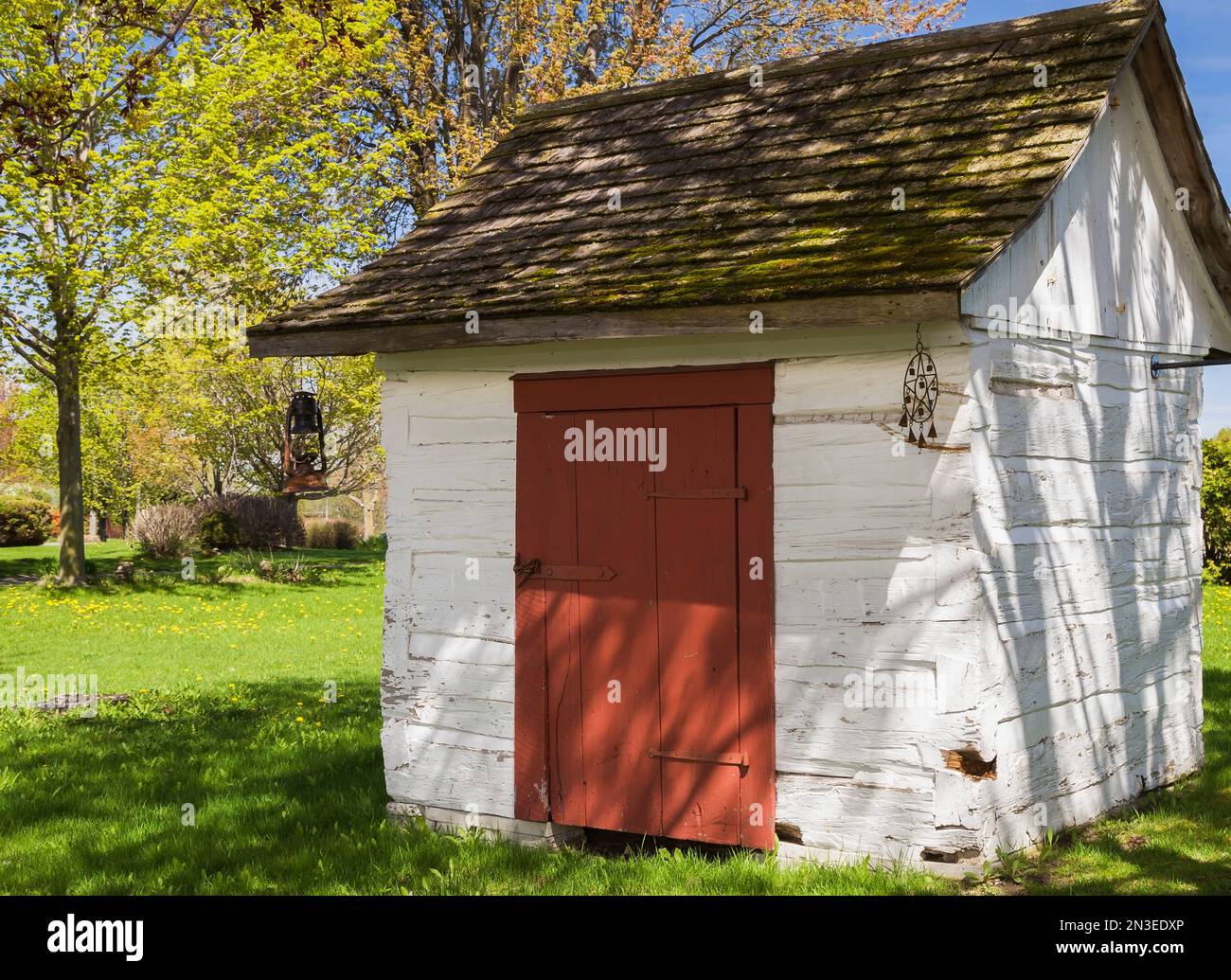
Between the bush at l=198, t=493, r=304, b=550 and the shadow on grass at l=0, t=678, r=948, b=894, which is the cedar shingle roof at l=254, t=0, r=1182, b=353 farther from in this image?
the bush at l=198, t=493, r=304, b=550

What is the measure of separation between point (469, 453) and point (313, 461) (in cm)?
189

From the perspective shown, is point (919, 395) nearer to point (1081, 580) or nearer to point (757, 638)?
point (757, 638)

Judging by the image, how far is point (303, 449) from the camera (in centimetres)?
816

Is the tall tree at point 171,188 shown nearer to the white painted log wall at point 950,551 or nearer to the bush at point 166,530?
the bush at point 166,530

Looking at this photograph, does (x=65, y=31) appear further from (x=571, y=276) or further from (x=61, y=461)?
(x=571, y=276)

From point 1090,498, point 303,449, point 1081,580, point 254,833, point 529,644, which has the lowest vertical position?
point 254,833

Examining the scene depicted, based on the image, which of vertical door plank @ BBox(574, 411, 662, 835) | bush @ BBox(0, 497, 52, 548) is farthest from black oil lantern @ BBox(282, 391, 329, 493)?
bush @ BBox(0, 497, 52, 548)

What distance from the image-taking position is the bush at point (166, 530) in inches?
1049

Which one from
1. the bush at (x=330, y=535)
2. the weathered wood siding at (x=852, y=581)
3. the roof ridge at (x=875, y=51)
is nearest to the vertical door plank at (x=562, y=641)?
the weathered wood siding at (x=852, y=581)

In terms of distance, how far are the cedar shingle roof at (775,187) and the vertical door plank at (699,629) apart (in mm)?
794

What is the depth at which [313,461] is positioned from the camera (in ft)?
26.8

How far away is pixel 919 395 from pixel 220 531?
81.3ft

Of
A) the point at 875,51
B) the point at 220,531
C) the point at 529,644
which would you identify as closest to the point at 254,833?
the point at 529,644

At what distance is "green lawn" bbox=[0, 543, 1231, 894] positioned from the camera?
5.63 metres
